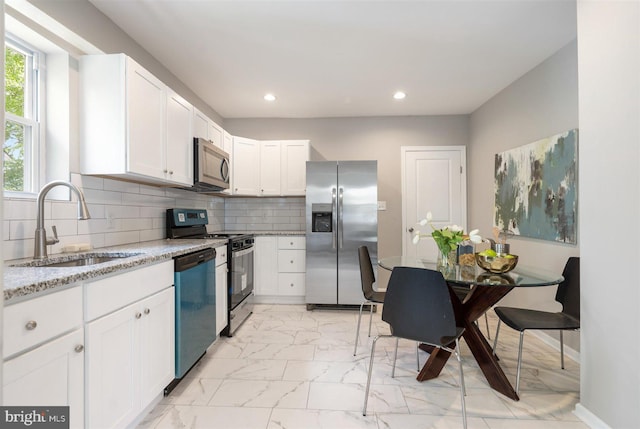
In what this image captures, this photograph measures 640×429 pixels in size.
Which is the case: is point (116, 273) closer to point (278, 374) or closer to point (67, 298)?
point (67, 298)

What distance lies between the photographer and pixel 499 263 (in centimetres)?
191

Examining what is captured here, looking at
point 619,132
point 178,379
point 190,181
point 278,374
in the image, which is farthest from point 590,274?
point 190,181

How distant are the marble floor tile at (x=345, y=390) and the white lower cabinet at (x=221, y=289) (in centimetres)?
21

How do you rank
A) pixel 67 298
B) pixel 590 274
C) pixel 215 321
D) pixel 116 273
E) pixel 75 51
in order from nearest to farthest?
pixel 67 298, pixel 116 273, pixel 590 274, pixel 75 51, pixel 215 321

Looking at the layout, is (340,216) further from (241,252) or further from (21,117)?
(21,117)

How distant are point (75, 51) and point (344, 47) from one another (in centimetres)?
189

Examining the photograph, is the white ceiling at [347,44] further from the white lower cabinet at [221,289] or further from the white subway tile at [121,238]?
the white lower cabinet at [221,289]

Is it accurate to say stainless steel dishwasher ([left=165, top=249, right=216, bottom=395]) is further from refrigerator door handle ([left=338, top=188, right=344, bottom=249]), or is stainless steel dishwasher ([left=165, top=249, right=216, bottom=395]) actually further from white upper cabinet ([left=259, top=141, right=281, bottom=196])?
white upper cabinet ([left=259, top=141, right=281, bottom=196])

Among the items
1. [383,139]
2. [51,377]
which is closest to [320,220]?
[383,139]

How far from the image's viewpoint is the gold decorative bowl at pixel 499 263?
74.6 inches

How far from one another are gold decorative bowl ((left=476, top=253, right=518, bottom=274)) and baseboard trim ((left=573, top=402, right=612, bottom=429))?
827 mm

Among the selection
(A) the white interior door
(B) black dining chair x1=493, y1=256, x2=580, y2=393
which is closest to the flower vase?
(B) black dining chair x1=493, y1=256, x2=580, y2=393

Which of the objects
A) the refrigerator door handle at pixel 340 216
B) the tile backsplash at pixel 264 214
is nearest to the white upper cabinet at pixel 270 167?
the tile backsplash at pixel 264 214

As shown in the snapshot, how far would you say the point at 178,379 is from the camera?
6.71 ft
